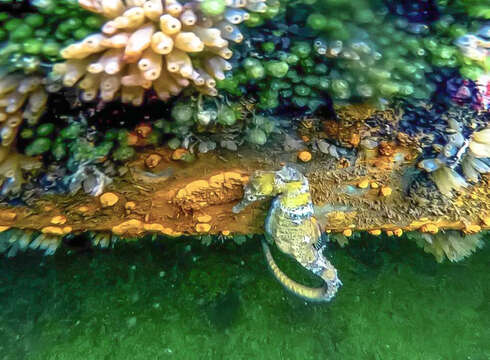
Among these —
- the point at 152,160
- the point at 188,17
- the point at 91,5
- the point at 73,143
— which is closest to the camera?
the point at 91,5

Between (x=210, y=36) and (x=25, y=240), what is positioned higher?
(x=210, y=36)

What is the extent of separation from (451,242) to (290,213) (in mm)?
1945

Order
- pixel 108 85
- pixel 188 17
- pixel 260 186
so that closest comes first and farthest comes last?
pixel 188 17
pixel 108 85
pixel 260 186

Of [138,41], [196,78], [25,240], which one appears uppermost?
[138,41]

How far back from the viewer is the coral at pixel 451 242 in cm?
376

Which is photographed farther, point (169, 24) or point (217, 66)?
point (217, 66)

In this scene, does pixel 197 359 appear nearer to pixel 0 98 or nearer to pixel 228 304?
pixel 228 304

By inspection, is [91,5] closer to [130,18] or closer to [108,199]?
[130,18]

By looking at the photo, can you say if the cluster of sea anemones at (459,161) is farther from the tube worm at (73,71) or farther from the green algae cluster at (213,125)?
the tube worm at (73,71)

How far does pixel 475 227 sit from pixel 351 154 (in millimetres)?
1466

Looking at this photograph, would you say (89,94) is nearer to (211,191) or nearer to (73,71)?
(73,71)

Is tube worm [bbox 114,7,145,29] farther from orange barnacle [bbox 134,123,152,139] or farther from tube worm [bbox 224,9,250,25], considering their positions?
orange barnacle [bbox 134,123,152,139]

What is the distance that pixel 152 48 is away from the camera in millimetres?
1994

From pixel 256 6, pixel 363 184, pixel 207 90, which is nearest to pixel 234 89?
pixel 207 90
